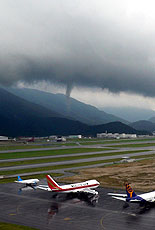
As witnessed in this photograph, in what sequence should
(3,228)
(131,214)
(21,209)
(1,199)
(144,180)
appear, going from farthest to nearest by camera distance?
1. (144,180)
2. (1,199)
3. (21,209)
4. (131,214)
5. (3,228)

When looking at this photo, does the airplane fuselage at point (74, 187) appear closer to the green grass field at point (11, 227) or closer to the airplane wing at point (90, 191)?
the airplane wing at point (90, 191)

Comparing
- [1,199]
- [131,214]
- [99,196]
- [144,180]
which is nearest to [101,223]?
[131,214]

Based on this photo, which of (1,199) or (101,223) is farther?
(1,199)

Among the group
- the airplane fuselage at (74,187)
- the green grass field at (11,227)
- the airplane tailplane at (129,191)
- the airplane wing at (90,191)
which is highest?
the airplane tailplane at (129,191)

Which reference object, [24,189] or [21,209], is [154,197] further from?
[24,189]

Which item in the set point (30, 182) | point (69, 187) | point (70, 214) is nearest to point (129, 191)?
point (70, 214)

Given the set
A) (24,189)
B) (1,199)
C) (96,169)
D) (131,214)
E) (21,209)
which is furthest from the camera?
(96,169)

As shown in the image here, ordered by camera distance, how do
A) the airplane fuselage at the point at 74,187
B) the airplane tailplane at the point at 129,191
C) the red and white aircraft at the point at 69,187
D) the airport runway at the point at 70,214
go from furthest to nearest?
1. the airplane fuselage at the point at 74,187
2. the red and white aircraft at the point at 69,187
3. the airplane tailplane at the point at 129,191
4. the airport runway at the point at 70,214

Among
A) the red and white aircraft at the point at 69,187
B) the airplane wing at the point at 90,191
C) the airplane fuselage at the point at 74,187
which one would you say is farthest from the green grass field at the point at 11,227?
the airplane wing at the point at 90,191
